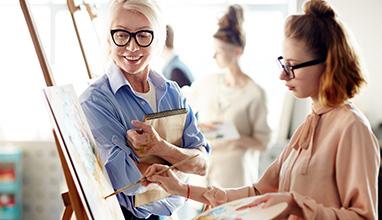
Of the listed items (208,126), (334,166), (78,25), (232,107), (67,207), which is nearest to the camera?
(334,166)

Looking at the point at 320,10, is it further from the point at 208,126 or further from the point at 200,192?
the point at 208,126

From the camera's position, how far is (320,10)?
1745 millimetres

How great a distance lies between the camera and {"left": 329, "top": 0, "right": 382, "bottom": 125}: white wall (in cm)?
475

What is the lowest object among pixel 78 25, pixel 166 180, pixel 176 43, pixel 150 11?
pixel 166 180

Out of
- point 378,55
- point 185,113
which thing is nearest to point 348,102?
point 185,113

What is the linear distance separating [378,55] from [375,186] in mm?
3302

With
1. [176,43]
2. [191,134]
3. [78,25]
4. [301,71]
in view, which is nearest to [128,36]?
[191,134]

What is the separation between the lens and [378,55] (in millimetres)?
4824

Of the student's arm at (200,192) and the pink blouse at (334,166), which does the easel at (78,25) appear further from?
the pink blouse at (334,166)

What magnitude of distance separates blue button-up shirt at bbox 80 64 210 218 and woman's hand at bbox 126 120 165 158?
2 centimetres

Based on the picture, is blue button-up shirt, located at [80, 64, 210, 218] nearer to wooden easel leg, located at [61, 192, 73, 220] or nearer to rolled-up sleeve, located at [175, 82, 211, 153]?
rolled-up sleeve, located at [175, 82, 211, 153]

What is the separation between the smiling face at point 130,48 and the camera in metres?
1.85

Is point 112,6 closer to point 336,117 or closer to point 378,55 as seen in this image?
point 336,117

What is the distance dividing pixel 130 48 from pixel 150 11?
0.10 metres
